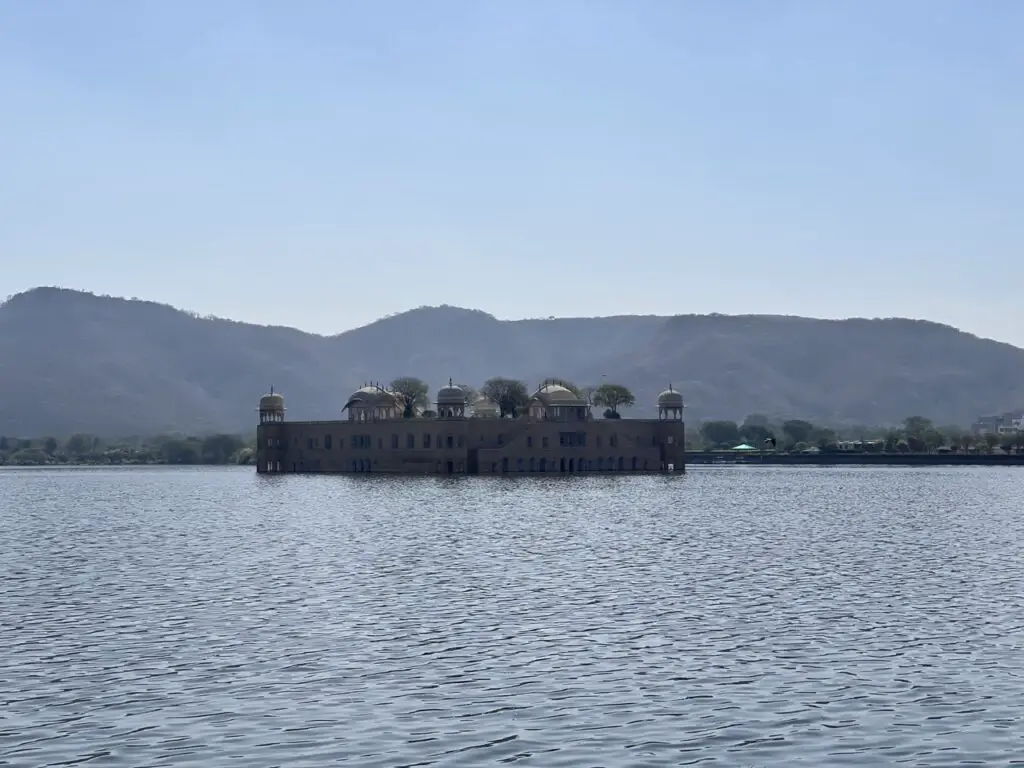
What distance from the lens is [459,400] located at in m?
179

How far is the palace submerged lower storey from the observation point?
565 ft

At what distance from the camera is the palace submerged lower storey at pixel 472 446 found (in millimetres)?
172250

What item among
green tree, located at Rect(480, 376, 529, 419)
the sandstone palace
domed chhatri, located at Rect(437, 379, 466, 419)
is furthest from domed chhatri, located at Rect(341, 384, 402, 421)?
green tree, located at Rect(480, 376, 529, 419)

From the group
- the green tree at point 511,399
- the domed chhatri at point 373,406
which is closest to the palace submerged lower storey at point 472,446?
the domed chhatri at point 373,406

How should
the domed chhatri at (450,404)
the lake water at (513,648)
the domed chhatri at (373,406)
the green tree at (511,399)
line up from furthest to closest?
the green tree at (511,399)
the domed chhatri at (373,406)
the domed chhatri at (450,404)
the lake water at (513,648)

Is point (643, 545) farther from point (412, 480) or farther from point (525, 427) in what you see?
point (525, 427)

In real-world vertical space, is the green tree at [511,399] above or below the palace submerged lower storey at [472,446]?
above

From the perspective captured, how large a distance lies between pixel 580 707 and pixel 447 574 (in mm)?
22918

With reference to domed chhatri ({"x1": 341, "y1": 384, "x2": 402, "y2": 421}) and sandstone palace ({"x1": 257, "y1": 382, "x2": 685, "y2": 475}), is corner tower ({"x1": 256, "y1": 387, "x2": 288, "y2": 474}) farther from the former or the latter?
domed chhatri ({"x1": 341, "y1": 384, "x2": 402, "y2": 421})

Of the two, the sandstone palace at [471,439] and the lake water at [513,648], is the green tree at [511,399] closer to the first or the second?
the sandstone palace at [471,439]

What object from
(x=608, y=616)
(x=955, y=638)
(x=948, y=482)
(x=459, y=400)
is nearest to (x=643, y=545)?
(x=608, y=616)

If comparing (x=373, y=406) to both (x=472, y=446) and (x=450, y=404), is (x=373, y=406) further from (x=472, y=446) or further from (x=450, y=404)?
(x=472, y=446)

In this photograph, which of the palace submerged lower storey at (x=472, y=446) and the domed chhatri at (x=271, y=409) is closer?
the palace submerged lower storey at (x=472, y=446)

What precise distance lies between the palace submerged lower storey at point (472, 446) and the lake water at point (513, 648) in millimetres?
100238
